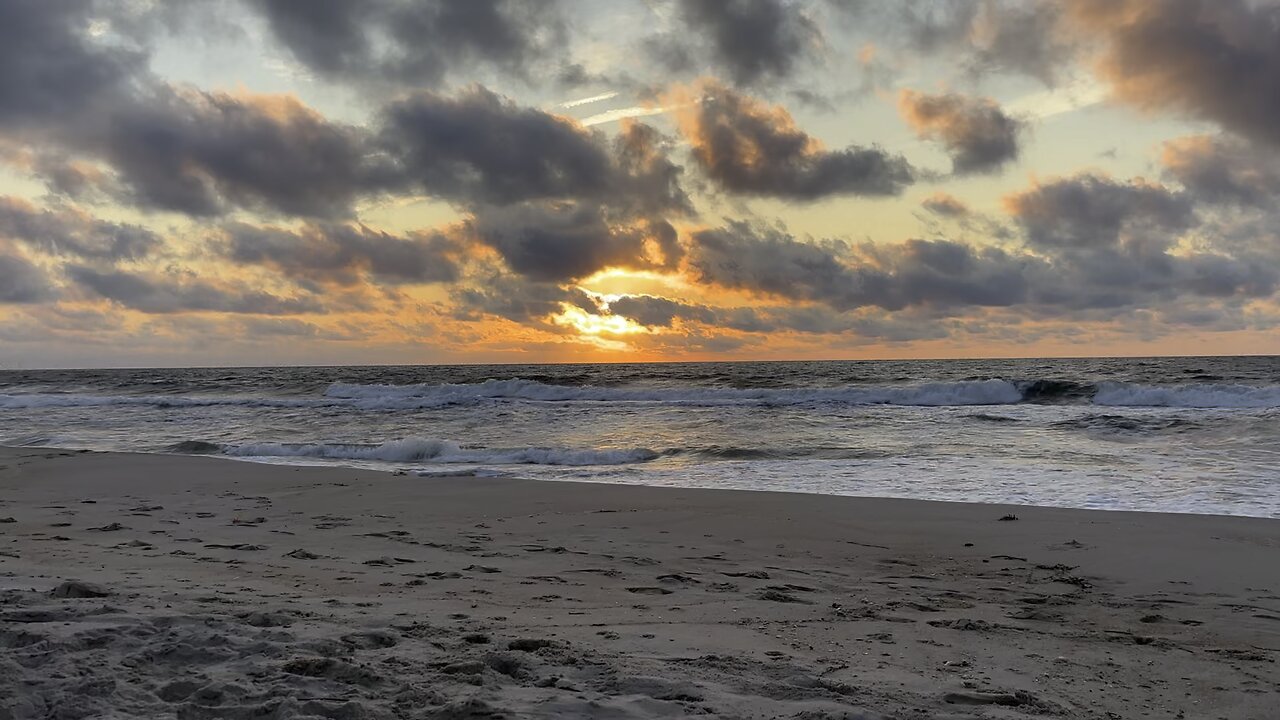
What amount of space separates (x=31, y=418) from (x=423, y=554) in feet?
81.3

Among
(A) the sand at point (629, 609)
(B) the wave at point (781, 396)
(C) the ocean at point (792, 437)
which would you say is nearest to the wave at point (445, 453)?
(C) the ocean at point (792, 437)

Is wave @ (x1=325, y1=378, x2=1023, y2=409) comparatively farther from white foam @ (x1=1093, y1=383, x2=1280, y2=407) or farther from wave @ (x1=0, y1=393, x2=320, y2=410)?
white foam @ (x1=1093, y1=383, x2=1280, y2=407)

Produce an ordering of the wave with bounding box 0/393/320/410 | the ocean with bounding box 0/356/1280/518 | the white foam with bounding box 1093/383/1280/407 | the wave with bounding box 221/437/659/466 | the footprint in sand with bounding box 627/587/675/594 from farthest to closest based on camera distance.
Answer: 1. the wave with bounding box 0/393/320/410
2. the white foam with bounding box 1093/383/1280/407
3. the wave with bounding box 221/437/659/466
4. the ocean with bounding box 0/356/1280/518
5. the footprint in sand with bounding box 627/587/675/594

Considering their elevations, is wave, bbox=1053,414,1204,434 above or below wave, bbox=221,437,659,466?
above

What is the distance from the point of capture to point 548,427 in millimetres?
20469

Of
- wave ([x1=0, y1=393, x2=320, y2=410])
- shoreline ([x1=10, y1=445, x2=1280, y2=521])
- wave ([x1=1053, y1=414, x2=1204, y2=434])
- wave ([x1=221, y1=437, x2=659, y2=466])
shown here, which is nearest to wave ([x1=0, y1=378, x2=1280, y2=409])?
wave ([x1=0, y1=393, x2=320, y2=410])

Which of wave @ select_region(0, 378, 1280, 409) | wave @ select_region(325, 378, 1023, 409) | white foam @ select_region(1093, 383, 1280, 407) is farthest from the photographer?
wave @ select_region(325, 378, 1023, 409)

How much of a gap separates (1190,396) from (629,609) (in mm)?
29233

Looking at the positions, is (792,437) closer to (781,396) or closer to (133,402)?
(781,396)

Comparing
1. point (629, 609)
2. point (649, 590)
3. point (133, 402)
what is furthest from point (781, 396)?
point (629, 609)

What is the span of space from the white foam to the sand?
2253cm

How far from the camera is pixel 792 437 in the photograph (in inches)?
683

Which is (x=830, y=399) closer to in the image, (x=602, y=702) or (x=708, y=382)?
(x=708, y=382)

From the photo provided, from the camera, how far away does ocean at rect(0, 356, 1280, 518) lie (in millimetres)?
10797
